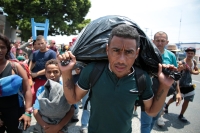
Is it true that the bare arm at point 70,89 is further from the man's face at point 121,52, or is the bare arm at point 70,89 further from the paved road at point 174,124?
the paved road at point 174,124

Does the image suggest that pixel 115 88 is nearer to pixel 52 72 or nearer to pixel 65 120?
pixel 65 120

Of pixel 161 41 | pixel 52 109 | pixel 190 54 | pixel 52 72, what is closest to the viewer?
pixel 52 109

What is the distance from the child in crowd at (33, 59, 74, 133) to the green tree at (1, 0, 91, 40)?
57.8 feet

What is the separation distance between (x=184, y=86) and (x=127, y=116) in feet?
11.1

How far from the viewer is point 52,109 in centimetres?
196

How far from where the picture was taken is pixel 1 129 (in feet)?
6.57

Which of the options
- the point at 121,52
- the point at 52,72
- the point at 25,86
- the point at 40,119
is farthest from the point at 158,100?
the point at 52,72

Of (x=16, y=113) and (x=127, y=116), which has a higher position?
(x=127, y=116)

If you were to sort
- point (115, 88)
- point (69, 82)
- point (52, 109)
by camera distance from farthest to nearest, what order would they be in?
point (52, 109)
point (69, 82)
point (115, 88)

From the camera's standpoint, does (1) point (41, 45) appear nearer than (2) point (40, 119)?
No

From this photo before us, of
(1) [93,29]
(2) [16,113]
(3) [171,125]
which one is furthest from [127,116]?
(3) [171,125]

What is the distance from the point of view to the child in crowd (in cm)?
196

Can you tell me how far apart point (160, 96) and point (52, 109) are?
128cm

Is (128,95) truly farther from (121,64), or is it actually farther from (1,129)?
(1,129)
